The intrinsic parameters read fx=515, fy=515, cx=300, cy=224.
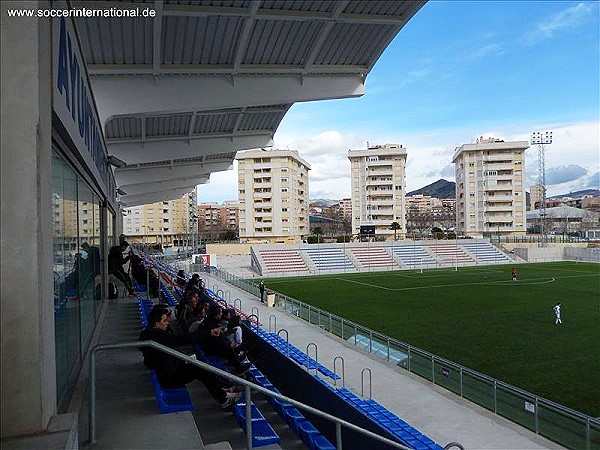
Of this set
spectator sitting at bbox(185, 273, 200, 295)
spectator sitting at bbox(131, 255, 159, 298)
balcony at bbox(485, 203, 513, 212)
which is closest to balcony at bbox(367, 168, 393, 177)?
balcony at bbox(485, 203, 513, 212)

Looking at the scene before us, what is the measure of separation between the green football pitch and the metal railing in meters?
2.45

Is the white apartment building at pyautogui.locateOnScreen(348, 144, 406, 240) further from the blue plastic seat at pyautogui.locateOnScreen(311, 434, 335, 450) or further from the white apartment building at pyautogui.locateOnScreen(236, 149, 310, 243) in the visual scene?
the blue plastic seat at pyautogui.locateOnScreen(311, 434, 335, 450)

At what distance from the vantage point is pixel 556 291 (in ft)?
110

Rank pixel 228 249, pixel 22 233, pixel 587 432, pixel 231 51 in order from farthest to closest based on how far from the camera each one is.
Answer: pixel 228 249, pixel 231 51, pixel 587 432, pixel 22 233

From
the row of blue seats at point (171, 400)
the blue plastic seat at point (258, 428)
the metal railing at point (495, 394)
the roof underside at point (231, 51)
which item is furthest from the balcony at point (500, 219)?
the row of blue seats at point (171, 400)

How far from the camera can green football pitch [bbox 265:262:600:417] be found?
45.6ft

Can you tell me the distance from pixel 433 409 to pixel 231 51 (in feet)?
27.8

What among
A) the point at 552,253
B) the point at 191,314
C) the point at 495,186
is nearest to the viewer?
the point at 191,314

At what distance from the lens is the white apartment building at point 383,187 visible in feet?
294

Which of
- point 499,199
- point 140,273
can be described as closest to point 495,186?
point 499,199

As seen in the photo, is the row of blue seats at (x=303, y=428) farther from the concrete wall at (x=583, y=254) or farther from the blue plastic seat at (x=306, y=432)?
the concrete wall at (x=583, y=254)

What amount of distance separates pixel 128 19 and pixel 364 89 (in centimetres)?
645

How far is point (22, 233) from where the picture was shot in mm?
2953

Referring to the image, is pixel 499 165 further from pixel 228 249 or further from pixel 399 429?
pixel 399 429
